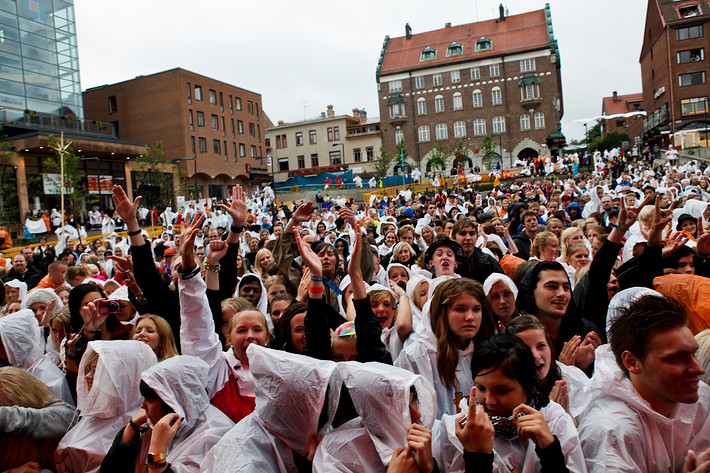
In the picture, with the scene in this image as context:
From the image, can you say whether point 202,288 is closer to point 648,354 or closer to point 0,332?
point 0,332

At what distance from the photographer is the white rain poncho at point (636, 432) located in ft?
7.37

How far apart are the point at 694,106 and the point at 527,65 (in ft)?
58.4

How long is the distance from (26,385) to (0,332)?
4.40ft

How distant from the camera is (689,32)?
2094 inches

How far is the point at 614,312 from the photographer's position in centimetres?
320

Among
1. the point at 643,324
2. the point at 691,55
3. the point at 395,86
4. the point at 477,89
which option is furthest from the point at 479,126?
the point at 643,324

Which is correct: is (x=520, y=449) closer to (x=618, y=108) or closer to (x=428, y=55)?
(x=428, y=55)

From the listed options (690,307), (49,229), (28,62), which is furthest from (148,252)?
(28,62)

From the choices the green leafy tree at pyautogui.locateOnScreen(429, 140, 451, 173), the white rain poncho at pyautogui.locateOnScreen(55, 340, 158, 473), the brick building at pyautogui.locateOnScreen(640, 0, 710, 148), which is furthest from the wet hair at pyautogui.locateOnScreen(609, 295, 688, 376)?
the brick building at pyautogui.locateOnScreen(640, 0, 710, 148)

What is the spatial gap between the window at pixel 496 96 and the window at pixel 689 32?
19.0 metres

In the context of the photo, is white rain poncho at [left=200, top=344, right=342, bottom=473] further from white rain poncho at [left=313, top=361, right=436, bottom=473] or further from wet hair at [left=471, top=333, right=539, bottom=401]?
wet hair at [left=471, top=333, right=539, bottom=401]

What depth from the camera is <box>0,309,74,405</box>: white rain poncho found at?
154 inches

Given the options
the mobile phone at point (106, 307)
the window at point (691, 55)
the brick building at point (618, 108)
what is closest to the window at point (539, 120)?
the window at point (691, 55)

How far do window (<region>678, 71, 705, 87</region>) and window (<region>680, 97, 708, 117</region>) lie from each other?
69.7 inches
